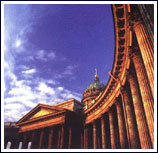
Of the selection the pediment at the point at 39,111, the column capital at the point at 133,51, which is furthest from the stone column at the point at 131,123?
the pediment at the point at 39,111

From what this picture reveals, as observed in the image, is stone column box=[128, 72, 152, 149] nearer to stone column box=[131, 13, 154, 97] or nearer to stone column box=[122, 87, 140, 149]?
stone column box=[122, 87, 140, 149]

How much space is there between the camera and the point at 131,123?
10469 mm

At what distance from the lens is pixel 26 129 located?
88.6 feet

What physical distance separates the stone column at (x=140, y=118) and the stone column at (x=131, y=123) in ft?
5.86

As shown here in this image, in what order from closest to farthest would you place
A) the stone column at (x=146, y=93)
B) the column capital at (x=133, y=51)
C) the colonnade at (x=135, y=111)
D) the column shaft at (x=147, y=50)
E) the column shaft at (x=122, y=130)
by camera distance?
the column shaft at (x=147, y=50) < the stone column at (x=146, y=93) < the colonnade at (x=135, y=111) < the column capital at (x=133, y=51) < the column shaft at (x=122, y=130)

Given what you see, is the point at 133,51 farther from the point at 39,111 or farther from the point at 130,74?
the point at 39,111

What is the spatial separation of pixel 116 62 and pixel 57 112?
1475cm

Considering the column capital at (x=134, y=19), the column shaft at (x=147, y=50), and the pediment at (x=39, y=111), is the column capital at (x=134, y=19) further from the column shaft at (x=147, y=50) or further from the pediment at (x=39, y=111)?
the pediment at (x=39, y=111)

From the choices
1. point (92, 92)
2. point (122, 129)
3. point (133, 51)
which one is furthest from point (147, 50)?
point (92, 92)

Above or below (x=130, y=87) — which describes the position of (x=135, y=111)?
below

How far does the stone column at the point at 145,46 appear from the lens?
17.8 ft

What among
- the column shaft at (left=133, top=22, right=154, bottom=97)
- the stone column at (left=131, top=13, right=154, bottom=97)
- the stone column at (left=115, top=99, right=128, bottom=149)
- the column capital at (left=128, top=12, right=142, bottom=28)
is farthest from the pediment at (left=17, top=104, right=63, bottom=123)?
the column shaft at (left=133, top=22, right=154, bottom=97)

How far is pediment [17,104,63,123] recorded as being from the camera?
80.1 ft

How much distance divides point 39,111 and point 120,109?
17588mm
